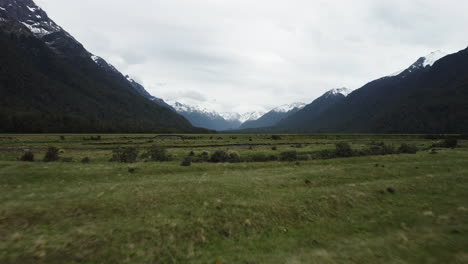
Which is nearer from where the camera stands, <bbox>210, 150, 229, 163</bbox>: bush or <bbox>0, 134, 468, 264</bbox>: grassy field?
<bbox>0, 134, 468, 264</bbox>: grassy field

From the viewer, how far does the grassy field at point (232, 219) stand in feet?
29.8

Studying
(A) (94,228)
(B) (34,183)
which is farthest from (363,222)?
(B) (34,183)

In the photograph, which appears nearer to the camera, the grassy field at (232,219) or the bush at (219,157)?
the grassy field at (232,219)

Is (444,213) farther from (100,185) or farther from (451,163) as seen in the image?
(100,185)

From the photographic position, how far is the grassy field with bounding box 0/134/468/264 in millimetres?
9078

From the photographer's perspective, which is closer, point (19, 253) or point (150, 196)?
point (19, 253)

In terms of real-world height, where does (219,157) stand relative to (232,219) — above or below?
below

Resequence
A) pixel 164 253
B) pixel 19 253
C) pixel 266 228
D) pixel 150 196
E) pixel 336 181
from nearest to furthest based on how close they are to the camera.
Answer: pixel 19 253, pixel 164 253, pixel 266 228, pixel 150 196, pixel 336 181

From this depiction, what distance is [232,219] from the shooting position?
483 inches

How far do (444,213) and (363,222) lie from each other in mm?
5771

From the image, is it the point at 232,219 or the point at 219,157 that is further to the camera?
the point at 219,157

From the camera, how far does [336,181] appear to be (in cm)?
1912

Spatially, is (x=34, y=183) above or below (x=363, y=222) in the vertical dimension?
above

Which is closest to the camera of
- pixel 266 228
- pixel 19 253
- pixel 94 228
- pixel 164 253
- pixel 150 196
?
pixel 19 253
